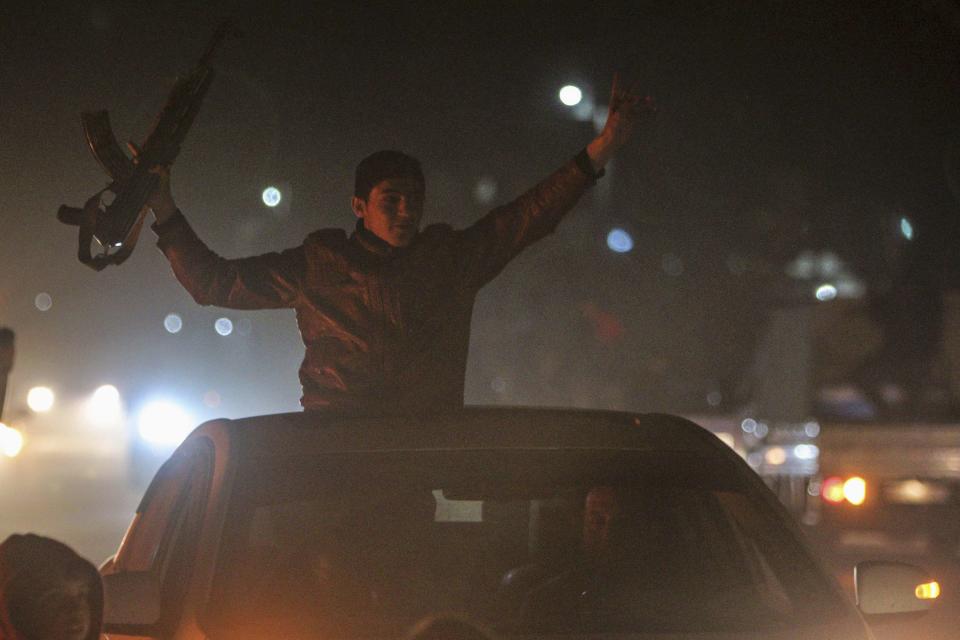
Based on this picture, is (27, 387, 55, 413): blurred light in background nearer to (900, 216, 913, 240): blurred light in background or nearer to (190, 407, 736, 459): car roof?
(190, 407, 736, 459): car roof

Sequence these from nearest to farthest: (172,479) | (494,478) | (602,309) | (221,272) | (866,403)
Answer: (494,478) < (172,479) < (221,272) < (866,403) < (602,309)

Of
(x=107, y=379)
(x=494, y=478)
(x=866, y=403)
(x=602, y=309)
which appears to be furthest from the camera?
(x=602, y=309)

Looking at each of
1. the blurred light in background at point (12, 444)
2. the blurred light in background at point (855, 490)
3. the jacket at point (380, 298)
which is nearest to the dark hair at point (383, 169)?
the jacket at point (380, 298)

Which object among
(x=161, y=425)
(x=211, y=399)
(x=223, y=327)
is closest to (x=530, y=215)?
(x=161, y=425)

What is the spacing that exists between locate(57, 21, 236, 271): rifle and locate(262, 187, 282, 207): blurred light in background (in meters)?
28.0

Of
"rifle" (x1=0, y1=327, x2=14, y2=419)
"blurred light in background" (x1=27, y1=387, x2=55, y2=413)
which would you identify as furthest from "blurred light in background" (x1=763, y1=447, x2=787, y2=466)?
"rifle" (x1=0, y1=327, x2=14, y2=419)

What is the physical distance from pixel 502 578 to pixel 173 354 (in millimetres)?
38521

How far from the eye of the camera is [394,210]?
5.97m

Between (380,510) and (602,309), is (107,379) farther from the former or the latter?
(380,510)

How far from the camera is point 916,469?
16.5 meters

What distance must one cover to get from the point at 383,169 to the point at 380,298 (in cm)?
56

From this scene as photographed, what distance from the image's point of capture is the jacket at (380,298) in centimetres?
575

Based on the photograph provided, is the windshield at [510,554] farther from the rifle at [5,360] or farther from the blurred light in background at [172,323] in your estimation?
the blurred light in background at [172,323]

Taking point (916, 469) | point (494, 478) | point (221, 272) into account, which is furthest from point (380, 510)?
point (916, 469)
